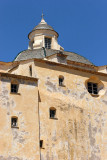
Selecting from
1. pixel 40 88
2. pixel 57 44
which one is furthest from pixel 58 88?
pixel 57 44

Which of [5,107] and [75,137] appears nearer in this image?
[5,107]

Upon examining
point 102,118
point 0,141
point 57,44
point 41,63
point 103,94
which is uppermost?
point 57,44

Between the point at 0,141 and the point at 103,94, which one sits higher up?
the point at 103,94

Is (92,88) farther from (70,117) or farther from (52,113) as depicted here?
A: (52,113)

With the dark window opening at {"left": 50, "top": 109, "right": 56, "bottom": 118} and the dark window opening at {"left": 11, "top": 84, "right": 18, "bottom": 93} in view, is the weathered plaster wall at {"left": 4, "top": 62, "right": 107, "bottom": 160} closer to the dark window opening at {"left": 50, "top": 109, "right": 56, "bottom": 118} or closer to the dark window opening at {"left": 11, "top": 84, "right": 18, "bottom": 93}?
the dark window opening at {"left": 50, "top": 109, "right": 56, "bottom": 118}

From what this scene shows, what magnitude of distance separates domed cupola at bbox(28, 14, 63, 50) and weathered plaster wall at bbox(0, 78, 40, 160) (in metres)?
11.9

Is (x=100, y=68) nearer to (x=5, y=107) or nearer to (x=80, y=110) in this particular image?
(x=80, y=110)

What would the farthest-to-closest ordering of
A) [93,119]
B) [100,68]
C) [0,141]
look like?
[100,68] → [93,119] → [0,141]

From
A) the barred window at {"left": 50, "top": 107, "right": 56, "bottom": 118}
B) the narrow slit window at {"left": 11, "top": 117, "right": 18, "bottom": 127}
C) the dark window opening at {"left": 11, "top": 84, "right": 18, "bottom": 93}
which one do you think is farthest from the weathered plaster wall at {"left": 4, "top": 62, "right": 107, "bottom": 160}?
the dark window opening at {"left": 11, "top": 84, "right": 18, "bottom": 93}

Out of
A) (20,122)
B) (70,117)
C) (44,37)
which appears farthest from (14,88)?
(44,37)

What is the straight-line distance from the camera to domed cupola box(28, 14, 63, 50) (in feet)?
143

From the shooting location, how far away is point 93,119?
34781 millimetres

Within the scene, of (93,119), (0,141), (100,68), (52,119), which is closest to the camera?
(0,141)

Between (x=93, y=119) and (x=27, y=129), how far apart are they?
6935 millimetres
